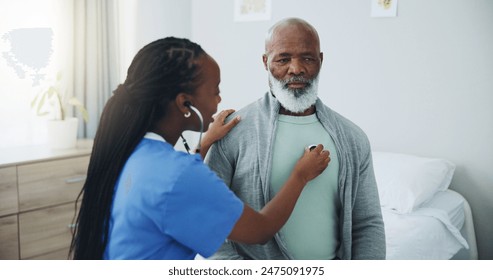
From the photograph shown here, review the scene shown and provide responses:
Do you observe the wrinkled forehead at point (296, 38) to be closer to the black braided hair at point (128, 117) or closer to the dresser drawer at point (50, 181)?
the black braided hair at point (128, 117)

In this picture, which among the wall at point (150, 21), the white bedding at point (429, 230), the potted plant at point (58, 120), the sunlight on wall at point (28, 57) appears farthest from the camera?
the wall at point (150, 21)

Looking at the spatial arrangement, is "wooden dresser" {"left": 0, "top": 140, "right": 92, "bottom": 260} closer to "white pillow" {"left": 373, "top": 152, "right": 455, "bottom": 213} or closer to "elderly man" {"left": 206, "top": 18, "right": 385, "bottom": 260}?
"elderly man" {"left": 206, "top": 18, "right": 385, "bottom": 260}

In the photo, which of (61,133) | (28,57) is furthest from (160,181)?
(28,57)

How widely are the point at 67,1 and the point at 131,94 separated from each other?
1.99 m

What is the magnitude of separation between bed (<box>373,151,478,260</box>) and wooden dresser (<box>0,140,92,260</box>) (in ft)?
4.46

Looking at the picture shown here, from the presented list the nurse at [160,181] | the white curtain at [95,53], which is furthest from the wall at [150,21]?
the nurse at [160,181]

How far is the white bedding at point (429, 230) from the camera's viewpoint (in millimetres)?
1643

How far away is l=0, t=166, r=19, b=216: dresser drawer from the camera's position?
6.97ft

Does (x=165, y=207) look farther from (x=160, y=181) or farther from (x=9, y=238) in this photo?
(x=9, y=238)

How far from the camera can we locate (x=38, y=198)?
7.39 feet

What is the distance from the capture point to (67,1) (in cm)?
260

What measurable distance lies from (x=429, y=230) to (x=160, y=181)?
1260 mm

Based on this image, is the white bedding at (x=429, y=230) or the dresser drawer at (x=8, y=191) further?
the dresser drawer at (x=8, y=191)
